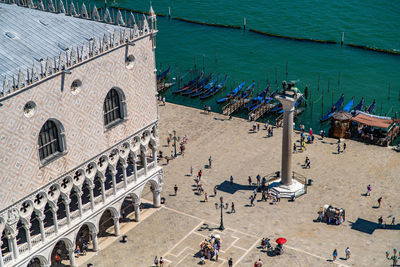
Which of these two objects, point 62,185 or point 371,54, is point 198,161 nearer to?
point 62,185

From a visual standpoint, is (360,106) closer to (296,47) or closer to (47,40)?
(296,47)

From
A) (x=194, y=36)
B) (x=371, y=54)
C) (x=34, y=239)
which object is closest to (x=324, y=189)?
(x=34, y=239)

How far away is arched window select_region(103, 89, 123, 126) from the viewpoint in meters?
69.9

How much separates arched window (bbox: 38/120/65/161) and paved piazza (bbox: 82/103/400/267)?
13611mm

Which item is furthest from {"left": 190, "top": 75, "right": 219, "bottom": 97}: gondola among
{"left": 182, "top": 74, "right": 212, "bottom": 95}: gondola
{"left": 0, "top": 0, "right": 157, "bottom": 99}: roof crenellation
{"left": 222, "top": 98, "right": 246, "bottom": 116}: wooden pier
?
{"left": 0, "top": 0, "right": 157, "bottom": 99}: roof crenellation

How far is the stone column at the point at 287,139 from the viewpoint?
78250mm

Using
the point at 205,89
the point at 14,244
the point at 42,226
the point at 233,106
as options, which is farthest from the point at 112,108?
the point at 205,89

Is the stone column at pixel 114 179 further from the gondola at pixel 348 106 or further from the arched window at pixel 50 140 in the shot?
the gondola at pixel 348 106

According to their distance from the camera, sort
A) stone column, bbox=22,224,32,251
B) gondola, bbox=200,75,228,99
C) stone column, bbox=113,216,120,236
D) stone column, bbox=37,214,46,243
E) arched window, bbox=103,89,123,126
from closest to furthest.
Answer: stone column, bbox=22,224,32,251
stone column, bbox=37,214,46,243
arched window, bbox=103,89,123,126
stone column, bbox=113,216,120,236
gondola, bbox=200,75,228,99

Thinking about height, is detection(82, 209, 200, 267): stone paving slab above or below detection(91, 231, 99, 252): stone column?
below

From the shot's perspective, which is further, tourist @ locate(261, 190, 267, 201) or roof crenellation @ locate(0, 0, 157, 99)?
tourist @ locate(261, 190, 267, 201)

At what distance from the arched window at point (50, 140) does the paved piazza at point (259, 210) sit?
44.7 feet

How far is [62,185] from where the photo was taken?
65938 mm

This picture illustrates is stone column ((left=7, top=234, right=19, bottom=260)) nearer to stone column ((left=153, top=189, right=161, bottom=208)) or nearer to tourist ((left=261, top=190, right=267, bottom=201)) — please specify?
stone column ((left=153, top=189, right=161, bottom=208))
